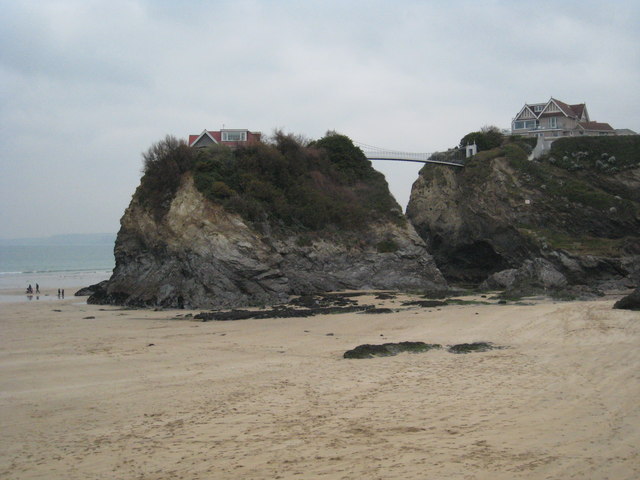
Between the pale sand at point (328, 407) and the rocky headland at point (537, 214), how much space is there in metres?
19.9

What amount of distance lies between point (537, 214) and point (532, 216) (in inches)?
16.9

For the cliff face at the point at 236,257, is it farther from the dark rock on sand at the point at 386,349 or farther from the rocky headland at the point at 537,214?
the dark rock on sand at the point at 386,349

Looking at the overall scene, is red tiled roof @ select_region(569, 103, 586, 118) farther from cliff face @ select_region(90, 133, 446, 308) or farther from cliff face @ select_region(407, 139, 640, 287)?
cliff face @ select_region(90, 133, 446, 308)

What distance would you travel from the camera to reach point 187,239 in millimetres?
31750

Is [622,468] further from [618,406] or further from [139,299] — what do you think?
[139,299]

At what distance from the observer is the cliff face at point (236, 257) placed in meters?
30.6

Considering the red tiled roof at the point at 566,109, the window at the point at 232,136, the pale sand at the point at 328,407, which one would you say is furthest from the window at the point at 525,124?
the pale sand at the point at 328,407

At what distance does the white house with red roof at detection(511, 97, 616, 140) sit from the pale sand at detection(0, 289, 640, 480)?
4631cm

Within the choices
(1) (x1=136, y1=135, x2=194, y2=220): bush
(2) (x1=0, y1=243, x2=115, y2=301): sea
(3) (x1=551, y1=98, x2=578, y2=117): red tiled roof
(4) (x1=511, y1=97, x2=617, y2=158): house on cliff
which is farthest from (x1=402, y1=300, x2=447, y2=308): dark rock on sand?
(3) (x1=551, y1=98, x2=578, y2=117): red tiled roof

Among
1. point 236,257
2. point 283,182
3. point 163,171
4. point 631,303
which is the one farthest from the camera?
point 283,182

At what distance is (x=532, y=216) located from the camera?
139ft

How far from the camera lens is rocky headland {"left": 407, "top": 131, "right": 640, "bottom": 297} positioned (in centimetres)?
3634

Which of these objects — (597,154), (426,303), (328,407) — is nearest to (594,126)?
(597,154)

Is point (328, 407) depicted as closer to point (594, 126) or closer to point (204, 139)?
point (204, 139)
